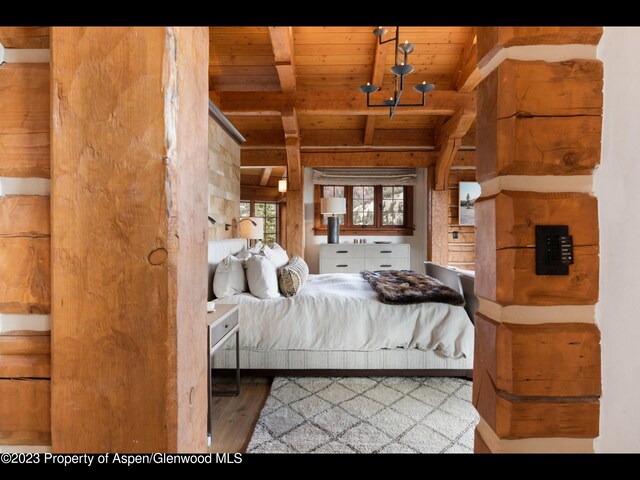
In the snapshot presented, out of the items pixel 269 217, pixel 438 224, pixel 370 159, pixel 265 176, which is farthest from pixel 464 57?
pixel 269 217

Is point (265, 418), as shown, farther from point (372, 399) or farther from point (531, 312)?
point (531, 312)

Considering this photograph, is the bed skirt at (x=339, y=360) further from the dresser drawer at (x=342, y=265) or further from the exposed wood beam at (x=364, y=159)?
the exposed wood beam at (x=364, y=159)

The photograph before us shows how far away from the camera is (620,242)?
0.77 m

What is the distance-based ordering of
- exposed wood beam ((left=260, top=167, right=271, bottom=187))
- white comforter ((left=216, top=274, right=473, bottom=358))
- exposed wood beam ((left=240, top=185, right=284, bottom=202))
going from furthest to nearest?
exposed wood beam ((left=240, top=185, right=284, bottom=202))
exposed wood beam ((left=260, top=167, right=271, bottom=187))
white comforter ((left=216, top=274, right=473, bottom=358))

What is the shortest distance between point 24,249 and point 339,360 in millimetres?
2251

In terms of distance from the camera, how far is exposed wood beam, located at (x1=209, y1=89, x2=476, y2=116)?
4.68 m

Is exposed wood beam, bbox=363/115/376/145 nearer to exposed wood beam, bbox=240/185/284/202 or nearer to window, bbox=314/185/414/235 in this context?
window, bbox=314/185/414/235

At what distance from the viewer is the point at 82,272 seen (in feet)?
2.27

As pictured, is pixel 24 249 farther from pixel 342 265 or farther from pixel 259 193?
pixel 259 193

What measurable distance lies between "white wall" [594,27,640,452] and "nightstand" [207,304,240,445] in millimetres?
1600

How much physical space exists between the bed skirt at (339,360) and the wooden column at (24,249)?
6.38 feet

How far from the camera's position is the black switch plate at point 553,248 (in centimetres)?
81

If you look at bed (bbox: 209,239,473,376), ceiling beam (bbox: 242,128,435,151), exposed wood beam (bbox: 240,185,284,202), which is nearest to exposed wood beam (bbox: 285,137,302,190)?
ceiling beam (bbox: 242,128,435,151)

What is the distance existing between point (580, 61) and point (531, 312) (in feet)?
2.12
